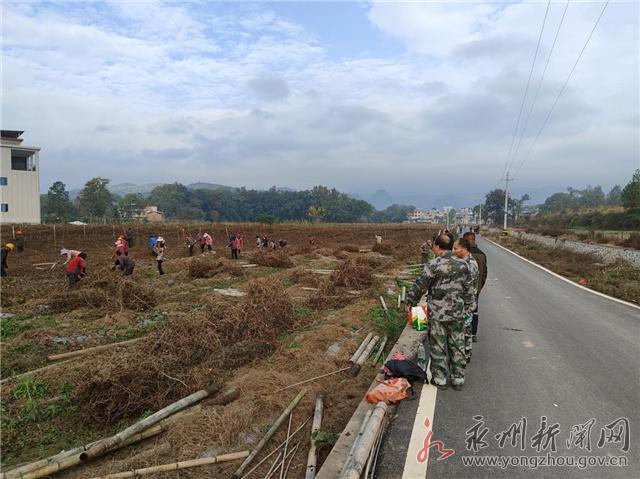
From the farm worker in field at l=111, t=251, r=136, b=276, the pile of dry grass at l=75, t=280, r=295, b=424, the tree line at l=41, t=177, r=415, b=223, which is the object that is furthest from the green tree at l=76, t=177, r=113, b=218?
the pile of dry grass at l=75, t=280, r=295, b=424

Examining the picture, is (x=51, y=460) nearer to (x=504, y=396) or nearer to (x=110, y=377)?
(x=110, y=377)

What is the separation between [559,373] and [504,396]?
4.22 ft

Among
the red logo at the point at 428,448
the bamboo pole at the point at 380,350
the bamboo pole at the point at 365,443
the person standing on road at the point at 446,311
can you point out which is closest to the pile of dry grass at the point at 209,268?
the bamboo pole at the point at 380,350

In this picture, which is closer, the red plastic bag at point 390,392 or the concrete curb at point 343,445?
the concrete curb at point 343,445

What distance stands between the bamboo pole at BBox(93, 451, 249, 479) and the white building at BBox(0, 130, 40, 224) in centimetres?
3885

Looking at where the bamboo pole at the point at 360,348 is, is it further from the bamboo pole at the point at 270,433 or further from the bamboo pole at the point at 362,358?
the bamboo pole at the point at 270,433

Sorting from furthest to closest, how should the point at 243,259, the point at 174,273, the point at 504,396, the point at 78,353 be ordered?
1. the point at 243,259
2. the point at 174,273
3. the point at 78,353
4. the point at 504,396

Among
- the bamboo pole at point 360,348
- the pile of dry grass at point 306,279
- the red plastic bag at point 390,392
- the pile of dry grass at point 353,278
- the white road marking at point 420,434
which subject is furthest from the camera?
the pile of dry grass at point 306,279

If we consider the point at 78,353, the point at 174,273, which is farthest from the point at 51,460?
the point at 174,273

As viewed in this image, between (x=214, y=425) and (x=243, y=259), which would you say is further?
(x=243, y=259)

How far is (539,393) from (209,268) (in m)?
12.1

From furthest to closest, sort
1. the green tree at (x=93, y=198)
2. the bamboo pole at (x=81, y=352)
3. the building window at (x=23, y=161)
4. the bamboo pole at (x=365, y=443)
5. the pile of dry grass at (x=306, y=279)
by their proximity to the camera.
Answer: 1. the green tree at (x=93, y=198)
2. the building window at (x=23, y=161)
3. the pile of dry grass at (x=306, y=279)
4. the bamboo pole at (x=81, y=352)
5. the bamboo pole at (x=365, y=443)

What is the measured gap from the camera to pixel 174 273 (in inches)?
603

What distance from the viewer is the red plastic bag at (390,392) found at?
14.1 feet
